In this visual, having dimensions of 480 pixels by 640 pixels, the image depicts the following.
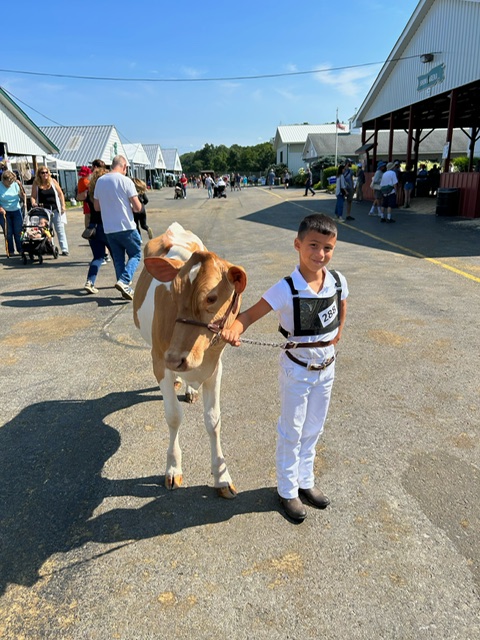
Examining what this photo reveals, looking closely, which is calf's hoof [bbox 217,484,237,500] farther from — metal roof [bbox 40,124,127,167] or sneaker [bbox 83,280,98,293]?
metal roof [bbox 40,124,127,167]

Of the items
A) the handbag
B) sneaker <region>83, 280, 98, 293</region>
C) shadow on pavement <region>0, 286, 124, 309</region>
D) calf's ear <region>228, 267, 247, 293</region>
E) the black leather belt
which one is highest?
calf's ear <region>228, 267, 247, 293</region>

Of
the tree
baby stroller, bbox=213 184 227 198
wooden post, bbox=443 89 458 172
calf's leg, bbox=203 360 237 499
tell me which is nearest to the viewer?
calf's leg, bbox=203 360 237 499

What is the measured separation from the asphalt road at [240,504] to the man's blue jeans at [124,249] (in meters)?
1.56

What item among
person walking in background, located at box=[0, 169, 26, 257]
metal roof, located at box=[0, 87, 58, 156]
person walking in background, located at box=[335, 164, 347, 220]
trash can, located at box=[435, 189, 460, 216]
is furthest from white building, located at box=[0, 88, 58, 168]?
trash can, located at box=[435, 189, 460, 216]

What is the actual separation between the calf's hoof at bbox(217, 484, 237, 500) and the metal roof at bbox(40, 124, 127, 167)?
42232 millimetres

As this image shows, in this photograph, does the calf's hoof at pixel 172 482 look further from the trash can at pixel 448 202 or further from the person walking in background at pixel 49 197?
the trash can at pixel 448 202

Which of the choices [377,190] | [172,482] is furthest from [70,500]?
[377,190]

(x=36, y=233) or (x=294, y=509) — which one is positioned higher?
(x=36, y=233)

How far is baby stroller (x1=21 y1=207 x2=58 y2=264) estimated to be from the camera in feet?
32.2

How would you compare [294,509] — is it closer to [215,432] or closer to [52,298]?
[215,432]

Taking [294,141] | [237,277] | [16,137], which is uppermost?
[294,141]

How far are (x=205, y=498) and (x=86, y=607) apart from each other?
0.86 meters

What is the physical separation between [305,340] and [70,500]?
1.69m

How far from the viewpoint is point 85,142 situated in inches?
1684
